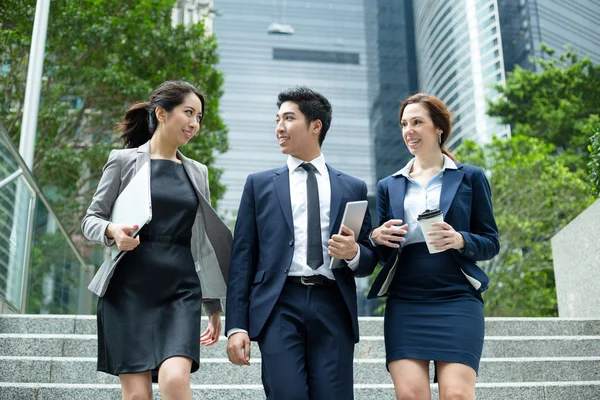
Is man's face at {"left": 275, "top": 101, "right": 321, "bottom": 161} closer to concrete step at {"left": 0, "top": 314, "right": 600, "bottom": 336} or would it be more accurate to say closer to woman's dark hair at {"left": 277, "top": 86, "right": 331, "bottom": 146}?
woman's dark hair at {"left": 277, "top": 86, "right": 331, "bottom": 146}

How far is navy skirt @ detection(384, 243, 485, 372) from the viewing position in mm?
3646

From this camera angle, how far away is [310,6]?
9756 cm

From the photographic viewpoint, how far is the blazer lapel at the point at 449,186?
12.9 feet

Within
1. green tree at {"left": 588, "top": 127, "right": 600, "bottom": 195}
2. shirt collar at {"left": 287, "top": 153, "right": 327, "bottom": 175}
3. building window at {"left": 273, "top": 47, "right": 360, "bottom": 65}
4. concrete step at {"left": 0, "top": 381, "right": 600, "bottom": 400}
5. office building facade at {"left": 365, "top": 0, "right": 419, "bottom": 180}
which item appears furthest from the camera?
building window at {"left": 273, "top": 47, "right": 360, "bottom": 65}

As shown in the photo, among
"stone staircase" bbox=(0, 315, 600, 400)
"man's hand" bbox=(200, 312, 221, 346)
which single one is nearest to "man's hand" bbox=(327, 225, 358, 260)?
"man's hand" bbox=(200, 312, 221, 346)

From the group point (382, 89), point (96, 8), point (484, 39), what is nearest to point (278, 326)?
point (96, 8)

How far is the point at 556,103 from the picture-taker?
23703mm

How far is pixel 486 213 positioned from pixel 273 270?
121 centimetres

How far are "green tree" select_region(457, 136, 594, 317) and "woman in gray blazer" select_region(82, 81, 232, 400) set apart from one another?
50.8 feet

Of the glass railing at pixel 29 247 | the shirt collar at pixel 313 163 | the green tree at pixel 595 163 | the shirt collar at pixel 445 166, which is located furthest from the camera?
the glass railing at pixel 29 247

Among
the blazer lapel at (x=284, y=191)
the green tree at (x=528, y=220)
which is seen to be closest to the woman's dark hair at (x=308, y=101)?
the blazer lapel at (x=284, y=191)

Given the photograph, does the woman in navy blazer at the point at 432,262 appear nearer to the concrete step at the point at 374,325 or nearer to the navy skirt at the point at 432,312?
the navy skirt at the point at 432,312

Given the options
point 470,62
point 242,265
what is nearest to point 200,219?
point 242,265

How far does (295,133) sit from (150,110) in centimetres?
80
